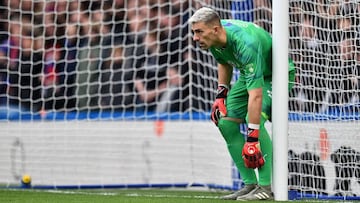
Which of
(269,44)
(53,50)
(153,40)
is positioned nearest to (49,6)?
(53,50)

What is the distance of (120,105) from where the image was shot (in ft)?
26.3

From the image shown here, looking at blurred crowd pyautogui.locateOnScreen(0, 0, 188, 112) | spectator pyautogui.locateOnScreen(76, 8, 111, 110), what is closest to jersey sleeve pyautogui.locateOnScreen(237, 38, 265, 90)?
blurred crowd pyautogui.locateOnScreen(0, 0, 188, 112)

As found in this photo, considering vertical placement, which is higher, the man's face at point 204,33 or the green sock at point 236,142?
the man's face at point 204,33

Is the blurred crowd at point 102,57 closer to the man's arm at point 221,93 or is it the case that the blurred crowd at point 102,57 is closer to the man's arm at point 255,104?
the man's arm at point 221,93

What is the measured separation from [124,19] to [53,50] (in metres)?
0.67

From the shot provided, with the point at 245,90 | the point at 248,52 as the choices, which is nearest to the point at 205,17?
the point at 248,52

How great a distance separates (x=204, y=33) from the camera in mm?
5355

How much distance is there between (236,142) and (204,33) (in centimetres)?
72

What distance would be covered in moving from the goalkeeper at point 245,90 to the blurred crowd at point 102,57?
6.54 ft

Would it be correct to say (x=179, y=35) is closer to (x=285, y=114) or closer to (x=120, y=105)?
(x=120, y=105)

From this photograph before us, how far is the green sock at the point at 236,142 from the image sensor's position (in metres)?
5.62

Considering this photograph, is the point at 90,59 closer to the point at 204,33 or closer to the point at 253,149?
the point at 204,33

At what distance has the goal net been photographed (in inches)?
251

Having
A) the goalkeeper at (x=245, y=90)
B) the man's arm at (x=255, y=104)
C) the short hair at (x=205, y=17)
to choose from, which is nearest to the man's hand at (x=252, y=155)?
the goalkeeper at (x=245, y=90)
